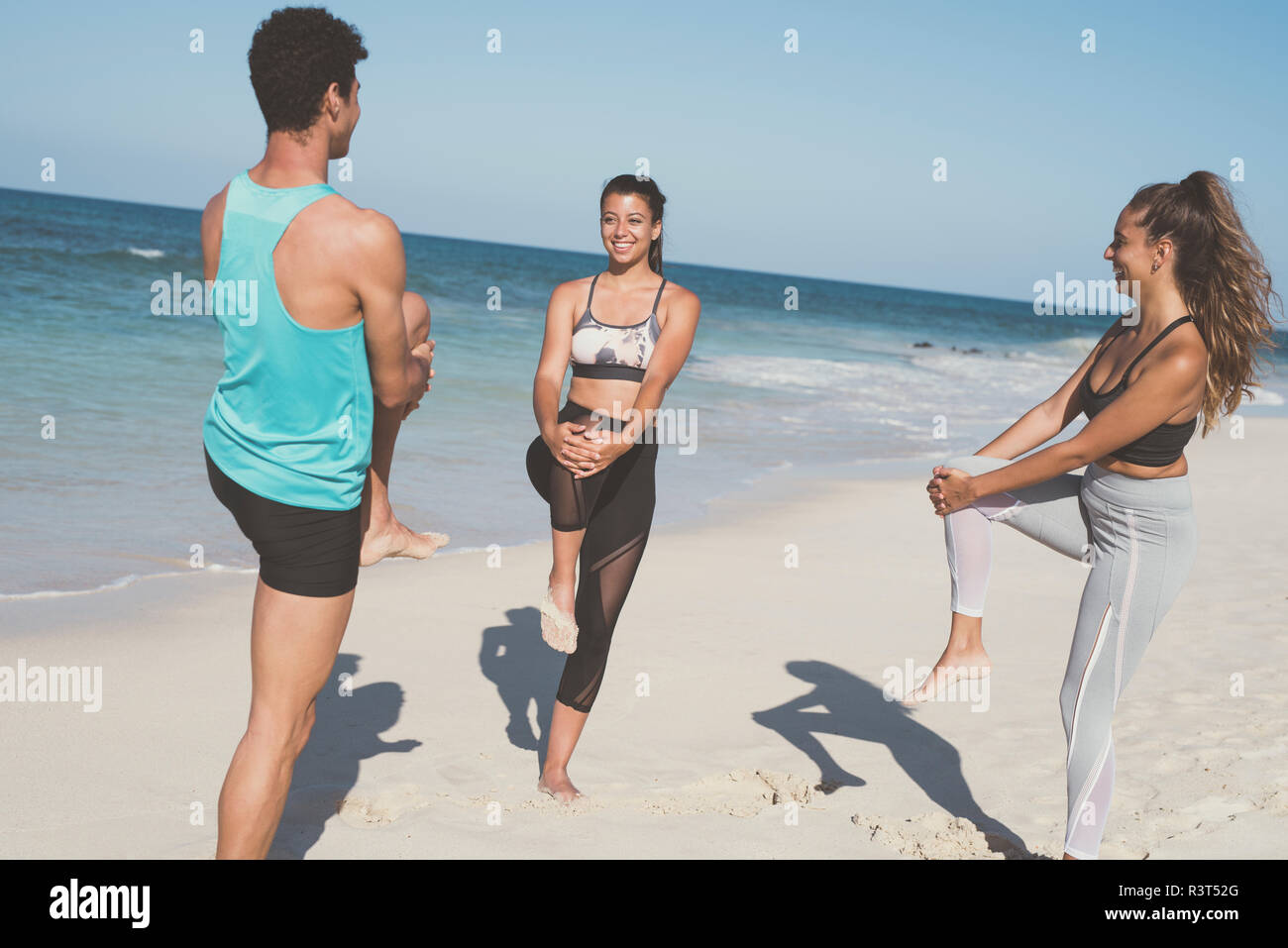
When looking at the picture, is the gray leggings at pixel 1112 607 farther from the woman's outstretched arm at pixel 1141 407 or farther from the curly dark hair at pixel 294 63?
the curly dark hair at pixel 294 63

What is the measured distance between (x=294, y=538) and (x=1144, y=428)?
2419mm

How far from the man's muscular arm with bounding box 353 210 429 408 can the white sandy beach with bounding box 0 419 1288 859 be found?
189 centimetres

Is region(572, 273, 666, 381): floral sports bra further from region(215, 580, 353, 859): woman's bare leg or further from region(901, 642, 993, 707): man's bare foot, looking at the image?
region(215, 580, 353, 859): woman's bare leg

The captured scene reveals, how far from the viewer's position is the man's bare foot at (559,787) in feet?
13.4

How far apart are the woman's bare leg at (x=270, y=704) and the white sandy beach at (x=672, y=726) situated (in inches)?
41.5

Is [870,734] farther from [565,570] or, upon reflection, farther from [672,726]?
[565,570]

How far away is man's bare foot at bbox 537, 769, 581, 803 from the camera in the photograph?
13.4 ft

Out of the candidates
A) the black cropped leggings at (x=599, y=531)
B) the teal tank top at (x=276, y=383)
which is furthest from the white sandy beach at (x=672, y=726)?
the teal tank top at (x=276, y=383)

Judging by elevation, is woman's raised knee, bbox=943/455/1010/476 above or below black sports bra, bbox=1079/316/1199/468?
below

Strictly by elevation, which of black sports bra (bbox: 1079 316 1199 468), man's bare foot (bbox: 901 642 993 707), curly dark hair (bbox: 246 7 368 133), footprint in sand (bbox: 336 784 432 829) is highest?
curly dark hair (bbox: 246 7 368 133)

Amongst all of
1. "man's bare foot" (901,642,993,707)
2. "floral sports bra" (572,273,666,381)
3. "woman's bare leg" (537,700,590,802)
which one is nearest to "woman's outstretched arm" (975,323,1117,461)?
"man's bare foot" (901,642,993,707)

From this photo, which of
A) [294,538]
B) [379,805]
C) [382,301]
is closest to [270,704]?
[294,538]
